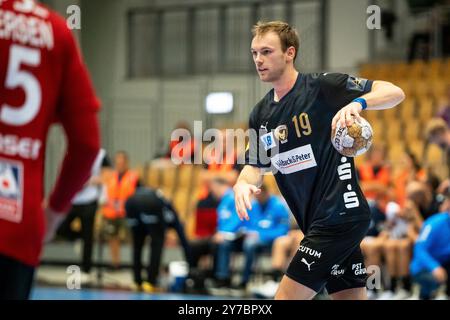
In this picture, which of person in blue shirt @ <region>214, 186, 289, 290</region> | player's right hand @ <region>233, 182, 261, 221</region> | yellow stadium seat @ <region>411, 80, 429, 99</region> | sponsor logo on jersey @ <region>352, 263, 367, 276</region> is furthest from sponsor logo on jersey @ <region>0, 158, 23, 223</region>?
yellow stadium seat @ <region>411, 80, 429, 99</region>

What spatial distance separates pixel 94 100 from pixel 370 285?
5.90 m

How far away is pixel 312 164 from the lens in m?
4.79

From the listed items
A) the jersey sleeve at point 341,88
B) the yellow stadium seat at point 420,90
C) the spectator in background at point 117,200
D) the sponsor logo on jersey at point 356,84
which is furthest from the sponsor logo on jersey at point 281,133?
the yellow stadium seat at point 420,90

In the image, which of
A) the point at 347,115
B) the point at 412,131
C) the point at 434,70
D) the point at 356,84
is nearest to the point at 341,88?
the point at 356,84

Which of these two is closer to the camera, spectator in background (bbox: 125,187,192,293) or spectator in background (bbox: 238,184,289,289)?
spectator in background (bbox: 238,184,289,289)

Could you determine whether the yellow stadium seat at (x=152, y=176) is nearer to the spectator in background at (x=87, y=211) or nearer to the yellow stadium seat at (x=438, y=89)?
the spectator in background at (x=87, y=211)

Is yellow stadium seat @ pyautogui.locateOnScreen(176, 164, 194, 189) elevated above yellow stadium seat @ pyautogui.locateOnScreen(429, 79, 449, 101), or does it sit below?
below

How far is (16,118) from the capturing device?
2.65 m

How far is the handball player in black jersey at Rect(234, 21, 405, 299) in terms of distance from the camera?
4.70 m

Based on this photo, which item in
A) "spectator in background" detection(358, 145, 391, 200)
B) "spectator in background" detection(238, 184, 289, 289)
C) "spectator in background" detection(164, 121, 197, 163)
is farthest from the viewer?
"spectator in background" detection(164, 121, 197, 163)

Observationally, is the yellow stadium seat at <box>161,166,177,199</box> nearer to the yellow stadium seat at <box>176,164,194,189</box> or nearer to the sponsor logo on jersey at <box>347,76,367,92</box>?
the yellow stadium seat at <box>176,164,194,189</box>

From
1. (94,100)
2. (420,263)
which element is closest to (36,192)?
(94,100)

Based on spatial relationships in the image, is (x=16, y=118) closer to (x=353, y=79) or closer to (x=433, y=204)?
(x=353, y=79)

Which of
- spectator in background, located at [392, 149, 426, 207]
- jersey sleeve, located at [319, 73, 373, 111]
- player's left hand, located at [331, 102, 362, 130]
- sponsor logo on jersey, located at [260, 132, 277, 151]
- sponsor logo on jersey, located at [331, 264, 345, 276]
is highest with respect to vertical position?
jersey sleeve, located at [319, 73, 373, 111]
